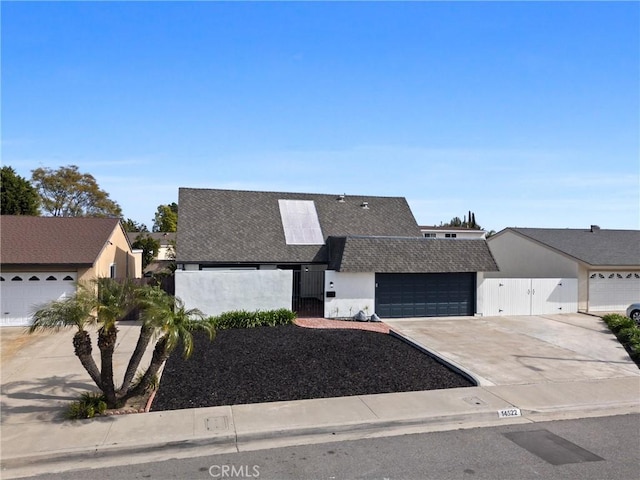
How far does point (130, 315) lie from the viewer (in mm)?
20453

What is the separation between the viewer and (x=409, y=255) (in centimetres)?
2092

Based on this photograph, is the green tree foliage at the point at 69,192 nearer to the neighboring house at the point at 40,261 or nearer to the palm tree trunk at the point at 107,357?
the neighboring house at the point at 40,261

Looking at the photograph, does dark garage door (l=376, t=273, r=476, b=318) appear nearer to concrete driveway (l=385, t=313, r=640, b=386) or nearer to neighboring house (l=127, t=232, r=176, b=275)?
concrete driveway (l=385, t=313, r=640, b=386)

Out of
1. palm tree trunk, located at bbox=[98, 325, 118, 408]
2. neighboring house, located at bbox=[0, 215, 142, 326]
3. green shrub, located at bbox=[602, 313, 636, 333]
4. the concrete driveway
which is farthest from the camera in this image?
neighboring house, located at bbox=[0, 215, 142, 326]

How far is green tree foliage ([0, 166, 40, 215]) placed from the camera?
34031mm

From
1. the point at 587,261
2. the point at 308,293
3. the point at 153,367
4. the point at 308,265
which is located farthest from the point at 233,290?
the point at 587,261

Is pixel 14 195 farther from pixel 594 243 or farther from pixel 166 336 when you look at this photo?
pixel 594 243

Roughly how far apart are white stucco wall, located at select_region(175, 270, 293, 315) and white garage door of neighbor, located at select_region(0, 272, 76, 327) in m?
4.72

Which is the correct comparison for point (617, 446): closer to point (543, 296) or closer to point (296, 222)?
point (543, 296)

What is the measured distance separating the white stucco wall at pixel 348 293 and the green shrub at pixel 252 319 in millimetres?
2249

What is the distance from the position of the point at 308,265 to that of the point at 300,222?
2.42 m

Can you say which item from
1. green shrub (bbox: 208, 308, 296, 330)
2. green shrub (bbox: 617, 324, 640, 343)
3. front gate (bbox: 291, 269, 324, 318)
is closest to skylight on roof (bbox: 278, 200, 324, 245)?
front gate (bbox: 291, 269, 324, 318)

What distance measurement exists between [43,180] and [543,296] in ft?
162

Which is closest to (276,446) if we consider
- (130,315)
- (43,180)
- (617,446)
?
(617,446)
